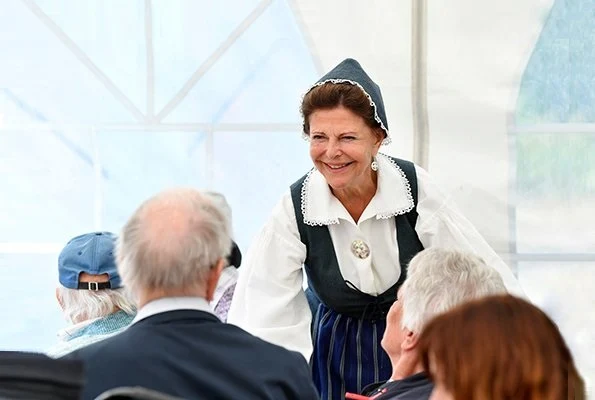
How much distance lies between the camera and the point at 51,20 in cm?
395

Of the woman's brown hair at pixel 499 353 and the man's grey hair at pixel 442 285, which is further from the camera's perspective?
the man's grey hair at pixel 442 285

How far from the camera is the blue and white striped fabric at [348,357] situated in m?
2.86

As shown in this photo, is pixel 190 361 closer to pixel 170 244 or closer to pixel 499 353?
pixel 170 244

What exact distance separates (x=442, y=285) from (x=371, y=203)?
2.56 ft

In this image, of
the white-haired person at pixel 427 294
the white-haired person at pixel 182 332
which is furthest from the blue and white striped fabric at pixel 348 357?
the white-haired person at pixel 182 332

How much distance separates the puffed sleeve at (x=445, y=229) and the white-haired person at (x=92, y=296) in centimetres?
88

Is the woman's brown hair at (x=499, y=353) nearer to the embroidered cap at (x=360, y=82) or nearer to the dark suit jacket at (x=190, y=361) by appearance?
the dark suit jacket at (x=190, y=361)

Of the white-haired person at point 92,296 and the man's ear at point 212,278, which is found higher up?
the man's ear at point 212,278

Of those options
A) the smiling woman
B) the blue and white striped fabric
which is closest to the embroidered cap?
the smiling woman

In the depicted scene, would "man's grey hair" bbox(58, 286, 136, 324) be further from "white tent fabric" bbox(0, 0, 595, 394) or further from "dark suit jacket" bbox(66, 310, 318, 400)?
"white tent fabric" bbox(0, 0, 595, 394)

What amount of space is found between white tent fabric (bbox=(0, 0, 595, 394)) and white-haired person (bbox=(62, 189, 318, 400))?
2.03m

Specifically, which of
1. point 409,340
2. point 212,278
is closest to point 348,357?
point 409,340

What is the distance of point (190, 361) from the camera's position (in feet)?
5.75

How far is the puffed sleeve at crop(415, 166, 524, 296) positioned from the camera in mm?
2889
